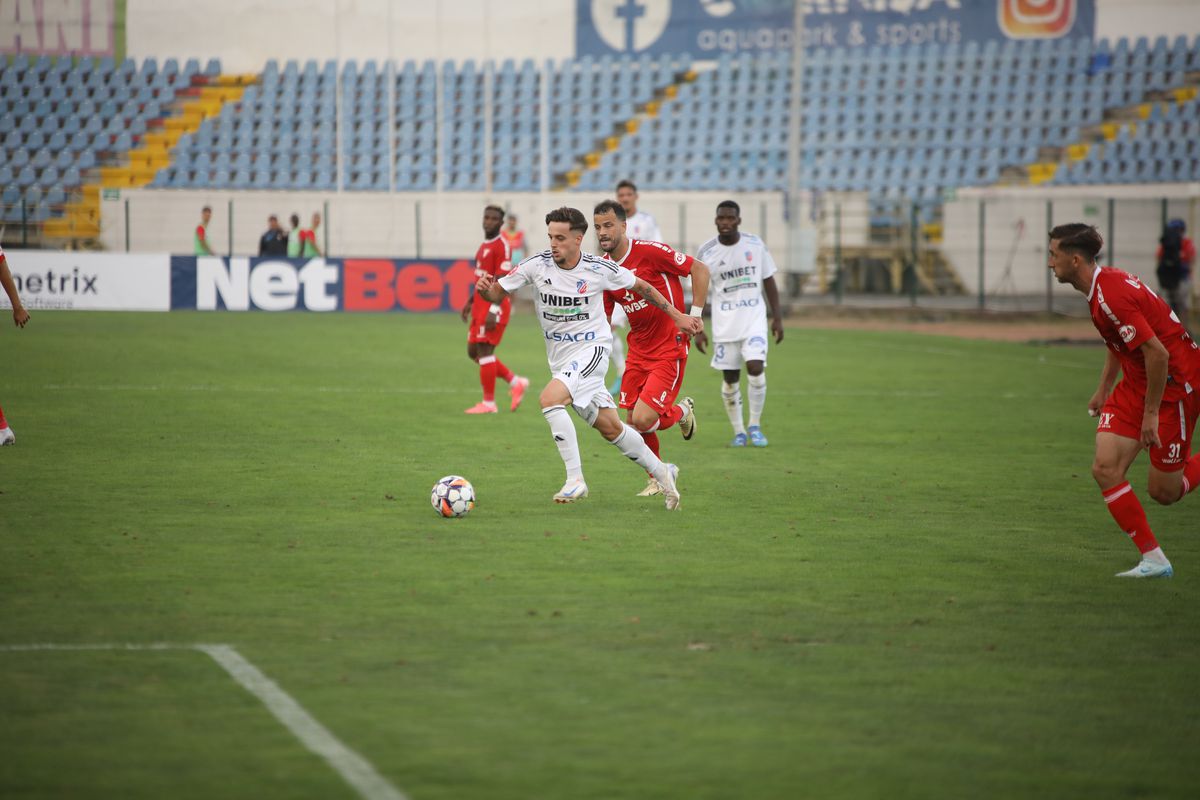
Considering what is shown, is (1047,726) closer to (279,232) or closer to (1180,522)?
(1180,522)

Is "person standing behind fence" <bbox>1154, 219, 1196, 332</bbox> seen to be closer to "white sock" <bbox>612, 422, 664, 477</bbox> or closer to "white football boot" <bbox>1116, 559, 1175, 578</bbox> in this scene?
"white sock" <bbox>612, 422, 664, 477</bbox>

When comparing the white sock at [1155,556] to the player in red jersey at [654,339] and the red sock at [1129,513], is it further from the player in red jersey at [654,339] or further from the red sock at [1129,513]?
the player in red jersey at [654,339]

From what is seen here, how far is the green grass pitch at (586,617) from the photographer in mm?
4629

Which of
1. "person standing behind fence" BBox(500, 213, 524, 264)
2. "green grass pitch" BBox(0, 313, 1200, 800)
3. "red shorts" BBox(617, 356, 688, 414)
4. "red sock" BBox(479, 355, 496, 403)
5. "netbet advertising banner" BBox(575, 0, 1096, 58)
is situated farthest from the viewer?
"netbet advertising banner" BBox(575, 0, 1096, 58)

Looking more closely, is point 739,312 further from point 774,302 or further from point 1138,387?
point 1138,387

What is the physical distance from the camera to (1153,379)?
276 inches

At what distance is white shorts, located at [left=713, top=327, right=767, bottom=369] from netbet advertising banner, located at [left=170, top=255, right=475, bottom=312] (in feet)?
57.1

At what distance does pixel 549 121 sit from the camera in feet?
129

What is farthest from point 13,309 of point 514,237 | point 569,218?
point 514,237

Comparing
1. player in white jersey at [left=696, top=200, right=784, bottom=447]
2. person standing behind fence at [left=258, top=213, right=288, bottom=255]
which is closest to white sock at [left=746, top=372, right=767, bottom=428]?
player in white jersey at [left=696, top=200, right=784, bottom=447]

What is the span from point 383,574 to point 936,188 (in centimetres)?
3156

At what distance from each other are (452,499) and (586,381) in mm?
1196

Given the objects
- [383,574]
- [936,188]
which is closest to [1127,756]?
[383,574]

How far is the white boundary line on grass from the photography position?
4367 millimetres
